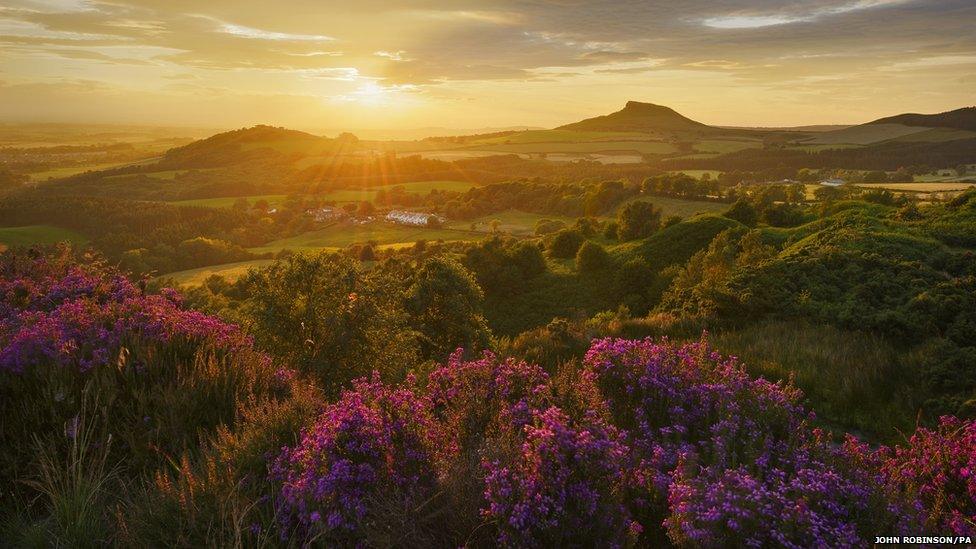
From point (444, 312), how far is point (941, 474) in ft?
49.5

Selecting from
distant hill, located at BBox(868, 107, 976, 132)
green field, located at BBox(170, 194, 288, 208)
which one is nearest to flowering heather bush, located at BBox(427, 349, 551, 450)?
green field, located at BBox(170, 194, 288, 208)

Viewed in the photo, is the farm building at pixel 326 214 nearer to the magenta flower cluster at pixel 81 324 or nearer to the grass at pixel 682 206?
the grass at pixel 682 206

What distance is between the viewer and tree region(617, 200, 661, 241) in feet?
158

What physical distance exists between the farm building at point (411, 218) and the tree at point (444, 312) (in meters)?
82.9

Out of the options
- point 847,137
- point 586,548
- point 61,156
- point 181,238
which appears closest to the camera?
point 586,548

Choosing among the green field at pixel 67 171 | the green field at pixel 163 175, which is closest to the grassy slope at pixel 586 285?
the green field at pixel 67 171

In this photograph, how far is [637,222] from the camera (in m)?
48.4

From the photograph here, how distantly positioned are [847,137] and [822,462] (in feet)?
583

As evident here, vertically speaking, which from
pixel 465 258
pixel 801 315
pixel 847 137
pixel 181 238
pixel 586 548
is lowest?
pixel 181 238

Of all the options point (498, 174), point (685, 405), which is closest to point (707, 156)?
point (498, 174)

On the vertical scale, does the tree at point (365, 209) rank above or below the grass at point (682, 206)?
below

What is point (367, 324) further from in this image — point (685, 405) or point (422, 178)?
point (422, 178)

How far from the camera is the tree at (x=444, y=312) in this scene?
1808cm

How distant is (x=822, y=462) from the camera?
167 inches
